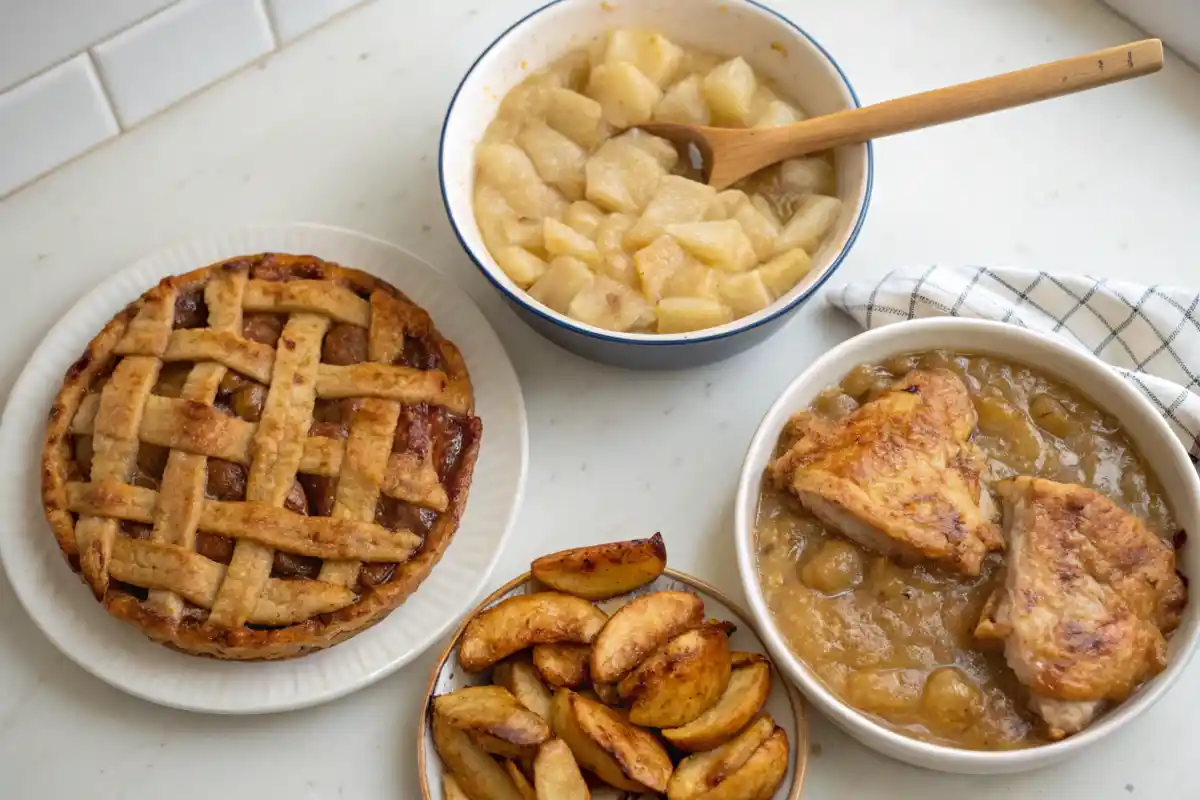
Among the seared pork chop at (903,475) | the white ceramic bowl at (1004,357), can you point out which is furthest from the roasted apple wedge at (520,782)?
the seared pork chop at (903,475)

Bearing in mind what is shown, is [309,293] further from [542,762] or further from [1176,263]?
[1176,263]

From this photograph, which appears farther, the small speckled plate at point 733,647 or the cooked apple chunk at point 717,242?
the cooked apple chunk at point 717,242

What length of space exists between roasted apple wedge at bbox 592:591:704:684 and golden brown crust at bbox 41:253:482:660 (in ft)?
0.87

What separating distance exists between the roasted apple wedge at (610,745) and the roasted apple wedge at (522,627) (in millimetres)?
78

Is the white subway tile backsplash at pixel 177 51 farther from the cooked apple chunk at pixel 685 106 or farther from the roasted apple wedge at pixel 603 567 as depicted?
the roasted apple wedge at pixel 603 567

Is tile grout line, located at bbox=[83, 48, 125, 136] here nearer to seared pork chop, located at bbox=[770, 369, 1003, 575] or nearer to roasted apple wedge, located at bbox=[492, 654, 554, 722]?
roasted apple wedge, located at bbox=[492, 654, 554, 722]

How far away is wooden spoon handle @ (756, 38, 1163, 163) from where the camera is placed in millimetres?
1602

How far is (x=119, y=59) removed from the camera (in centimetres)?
191

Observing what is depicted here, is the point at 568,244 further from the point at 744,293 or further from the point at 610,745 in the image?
the point at 610,745

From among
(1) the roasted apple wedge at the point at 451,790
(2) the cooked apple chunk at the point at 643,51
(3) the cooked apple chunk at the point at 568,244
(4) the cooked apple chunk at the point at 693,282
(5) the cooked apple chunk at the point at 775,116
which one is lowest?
(1) the roasted apple wedge at the point at 451,790

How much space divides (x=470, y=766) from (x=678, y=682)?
281mm

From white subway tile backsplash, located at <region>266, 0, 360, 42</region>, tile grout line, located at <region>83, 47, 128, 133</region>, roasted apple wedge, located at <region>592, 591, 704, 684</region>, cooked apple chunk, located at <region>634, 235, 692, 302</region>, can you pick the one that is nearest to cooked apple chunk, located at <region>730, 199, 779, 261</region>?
cooked apple chunk, located at <region>634, 235, 692, 302</region>

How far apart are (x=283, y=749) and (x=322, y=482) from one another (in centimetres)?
37

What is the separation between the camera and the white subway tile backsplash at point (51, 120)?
1859 millimetres
